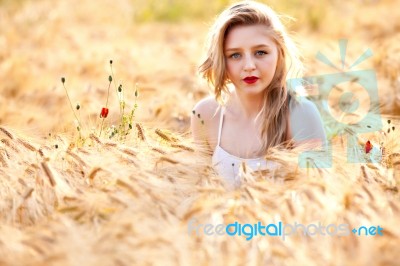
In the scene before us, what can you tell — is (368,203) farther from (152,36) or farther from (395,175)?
(152,36)

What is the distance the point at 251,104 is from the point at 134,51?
322cm

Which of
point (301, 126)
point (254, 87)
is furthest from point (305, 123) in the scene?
point (254, 87)

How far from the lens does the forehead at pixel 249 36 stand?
2559 mm

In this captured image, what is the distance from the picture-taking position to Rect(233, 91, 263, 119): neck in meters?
2.72

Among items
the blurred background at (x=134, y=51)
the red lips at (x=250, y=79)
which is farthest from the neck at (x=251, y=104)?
the blurred background at (x=134, y=51)

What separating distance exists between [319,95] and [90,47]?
303 centimetres

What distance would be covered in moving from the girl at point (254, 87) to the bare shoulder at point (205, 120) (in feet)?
0.26

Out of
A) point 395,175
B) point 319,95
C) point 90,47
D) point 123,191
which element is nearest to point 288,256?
point 123,191

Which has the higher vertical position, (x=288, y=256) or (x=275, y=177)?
(x=275, y=177)

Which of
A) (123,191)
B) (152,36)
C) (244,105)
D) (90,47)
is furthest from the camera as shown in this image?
(152,36)

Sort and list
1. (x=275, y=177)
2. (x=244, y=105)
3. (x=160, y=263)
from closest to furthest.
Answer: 1. (x=160, y=263)
2. (x=275, y=177)
3. (x=244, y=105)

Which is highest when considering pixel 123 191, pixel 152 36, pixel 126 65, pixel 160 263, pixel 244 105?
pixel 152 36

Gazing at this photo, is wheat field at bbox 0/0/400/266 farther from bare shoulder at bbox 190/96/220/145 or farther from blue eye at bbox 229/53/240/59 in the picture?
blue eye at bbox 229/53/240/59

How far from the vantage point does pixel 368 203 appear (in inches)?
73.7
